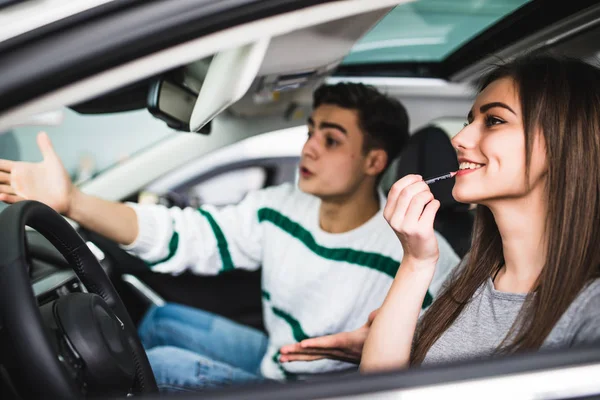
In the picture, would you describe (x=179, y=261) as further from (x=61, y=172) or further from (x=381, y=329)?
(x=381, y=329)

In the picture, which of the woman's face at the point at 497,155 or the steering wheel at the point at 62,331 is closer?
the steering wheel at the point at 62,331

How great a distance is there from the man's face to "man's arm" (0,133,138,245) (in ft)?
1.86

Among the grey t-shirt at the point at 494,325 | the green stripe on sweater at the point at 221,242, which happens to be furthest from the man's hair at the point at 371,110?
the grey t-shirt at the point at 494,325

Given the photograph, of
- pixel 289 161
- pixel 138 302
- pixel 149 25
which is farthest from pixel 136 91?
pixel 289 161

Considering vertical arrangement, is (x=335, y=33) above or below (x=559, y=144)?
above

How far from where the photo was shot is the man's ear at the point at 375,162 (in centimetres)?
195

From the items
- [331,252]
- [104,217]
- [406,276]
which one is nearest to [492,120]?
[406,276]

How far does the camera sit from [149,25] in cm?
73

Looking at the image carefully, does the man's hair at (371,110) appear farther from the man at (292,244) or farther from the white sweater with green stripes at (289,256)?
the white sweater with green stripes at (289,256)

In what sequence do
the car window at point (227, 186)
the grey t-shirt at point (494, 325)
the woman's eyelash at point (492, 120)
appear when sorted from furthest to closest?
the car window at point (227, 186) → the woman's eyelash at point (492, 120) → the grey t-shirt at point (494, 325)

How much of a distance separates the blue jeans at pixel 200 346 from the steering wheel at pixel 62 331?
1.63ft

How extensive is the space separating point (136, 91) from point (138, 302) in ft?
4.37

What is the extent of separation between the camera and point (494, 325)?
3.51 feet

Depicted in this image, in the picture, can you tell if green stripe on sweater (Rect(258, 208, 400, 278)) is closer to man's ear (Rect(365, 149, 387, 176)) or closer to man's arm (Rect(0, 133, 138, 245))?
man's ear (Rect(365, 149, 387, 176))
